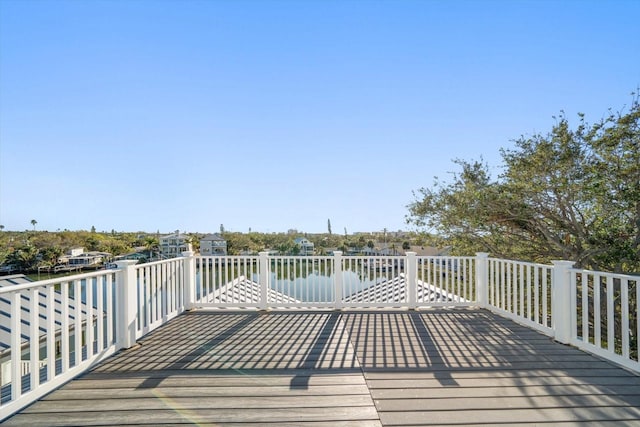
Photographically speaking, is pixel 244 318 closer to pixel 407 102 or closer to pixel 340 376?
pixel 340 376

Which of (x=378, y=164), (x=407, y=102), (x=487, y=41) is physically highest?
(x=487, y=41)

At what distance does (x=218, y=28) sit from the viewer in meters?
7.71

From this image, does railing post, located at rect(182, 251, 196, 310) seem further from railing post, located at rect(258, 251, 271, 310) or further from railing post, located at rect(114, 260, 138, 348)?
railing post, located at rect(114, 260, 138, 348)

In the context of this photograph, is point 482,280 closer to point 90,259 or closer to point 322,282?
point 322,282

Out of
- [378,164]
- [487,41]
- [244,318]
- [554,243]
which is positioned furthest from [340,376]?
[378,164]

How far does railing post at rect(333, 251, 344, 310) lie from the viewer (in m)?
4.90

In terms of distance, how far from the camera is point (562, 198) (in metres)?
6.52

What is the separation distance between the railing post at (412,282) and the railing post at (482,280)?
3.16ft

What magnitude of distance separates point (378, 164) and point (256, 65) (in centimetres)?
637

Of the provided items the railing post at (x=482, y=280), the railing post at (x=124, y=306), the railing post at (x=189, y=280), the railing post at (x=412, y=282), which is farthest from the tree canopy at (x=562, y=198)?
the railing post at (x=124, y=306)

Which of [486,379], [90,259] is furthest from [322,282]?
[90,259]

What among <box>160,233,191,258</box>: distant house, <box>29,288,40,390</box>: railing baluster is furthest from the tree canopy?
<box>29,288,40,390</box>: railing baluster

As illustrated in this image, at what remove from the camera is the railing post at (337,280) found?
16.1 ft

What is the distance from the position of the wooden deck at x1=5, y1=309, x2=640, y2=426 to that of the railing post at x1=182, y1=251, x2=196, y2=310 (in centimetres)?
109
